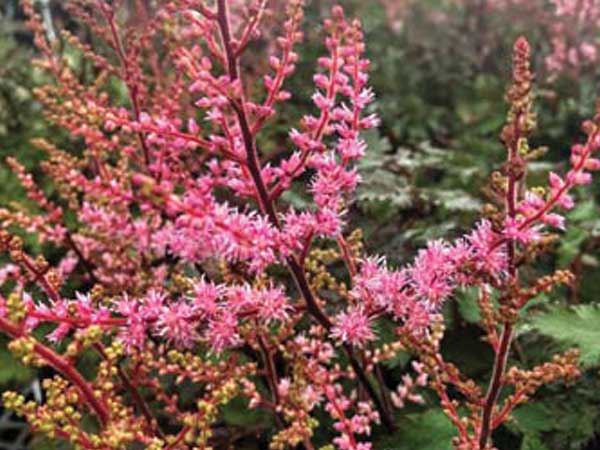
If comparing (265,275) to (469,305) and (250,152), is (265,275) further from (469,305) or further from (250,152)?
(469,305)

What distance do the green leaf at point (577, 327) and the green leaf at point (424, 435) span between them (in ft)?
1.06

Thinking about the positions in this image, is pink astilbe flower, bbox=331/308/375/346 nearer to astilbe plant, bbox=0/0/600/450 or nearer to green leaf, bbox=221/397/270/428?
astilbe plant, bbox=0/0/600/450

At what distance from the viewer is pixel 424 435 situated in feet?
6.31

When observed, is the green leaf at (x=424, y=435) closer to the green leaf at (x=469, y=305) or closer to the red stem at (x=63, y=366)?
the green leaf at (x=469, y=305)

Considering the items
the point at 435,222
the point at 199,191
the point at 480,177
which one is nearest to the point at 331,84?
the point at 199,191

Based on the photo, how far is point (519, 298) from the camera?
1421 millimetres

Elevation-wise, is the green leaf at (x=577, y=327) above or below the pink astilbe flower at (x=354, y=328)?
above

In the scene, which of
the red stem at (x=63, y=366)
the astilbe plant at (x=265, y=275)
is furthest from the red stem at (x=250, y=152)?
the red stem at (x=63, y=366)

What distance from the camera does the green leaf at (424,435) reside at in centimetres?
190

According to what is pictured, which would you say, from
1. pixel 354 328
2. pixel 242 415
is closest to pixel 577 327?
pixel 354 328

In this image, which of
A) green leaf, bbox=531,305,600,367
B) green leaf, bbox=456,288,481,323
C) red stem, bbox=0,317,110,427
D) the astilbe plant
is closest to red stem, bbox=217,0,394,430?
the astilbe plant

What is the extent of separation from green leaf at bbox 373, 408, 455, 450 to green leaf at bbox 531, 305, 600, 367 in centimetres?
32

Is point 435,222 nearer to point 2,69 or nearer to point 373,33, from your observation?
point 2,69

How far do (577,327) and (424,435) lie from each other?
17.6 inches
